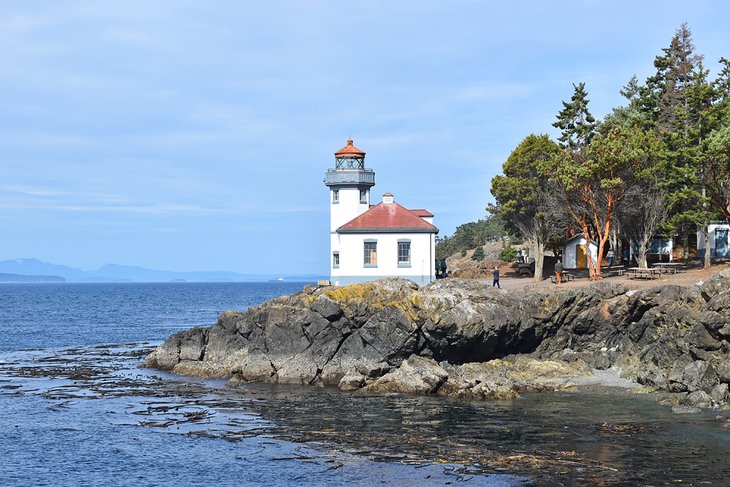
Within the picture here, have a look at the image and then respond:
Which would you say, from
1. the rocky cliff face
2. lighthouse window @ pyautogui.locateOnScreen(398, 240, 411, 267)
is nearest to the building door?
lighthouse window @ pyautogui.locateOnScreen(398, 240, 411, 267)

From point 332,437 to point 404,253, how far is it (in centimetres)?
2748

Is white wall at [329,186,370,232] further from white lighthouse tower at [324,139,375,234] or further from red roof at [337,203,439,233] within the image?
red roof at [337,203,439,233]

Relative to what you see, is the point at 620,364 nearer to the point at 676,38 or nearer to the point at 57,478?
the point at 57,478

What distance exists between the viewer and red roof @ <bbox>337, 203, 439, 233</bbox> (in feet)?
169

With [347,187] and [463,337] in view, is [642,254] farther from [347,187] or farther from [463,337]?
[463,337]

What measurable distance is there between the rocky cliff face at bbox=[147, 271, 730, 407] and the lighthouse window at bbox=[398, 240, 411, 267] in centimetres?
1222

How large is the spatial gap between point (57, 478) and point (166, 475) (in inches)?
116

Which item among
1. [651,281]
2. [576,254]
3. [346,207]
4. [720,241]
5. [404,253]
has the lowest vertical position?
[651,281]

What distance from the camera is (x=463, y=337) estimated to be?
117ft

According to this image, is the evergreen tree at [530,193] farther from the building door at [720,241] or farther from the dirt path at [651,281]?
the building door at [720,241]

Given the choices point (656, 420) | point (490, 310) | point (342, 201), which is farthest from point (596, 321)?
point (342, 201)

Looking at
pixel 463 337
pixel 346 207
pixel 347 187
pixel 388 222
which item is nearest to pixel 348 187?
pixel 347 187

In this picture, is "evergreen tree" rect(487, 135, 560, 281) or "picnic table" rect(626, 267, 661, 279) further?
"evergreen tree" rect(487, 135, 560, 281)

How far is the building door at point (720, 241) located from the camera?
2434 inches
